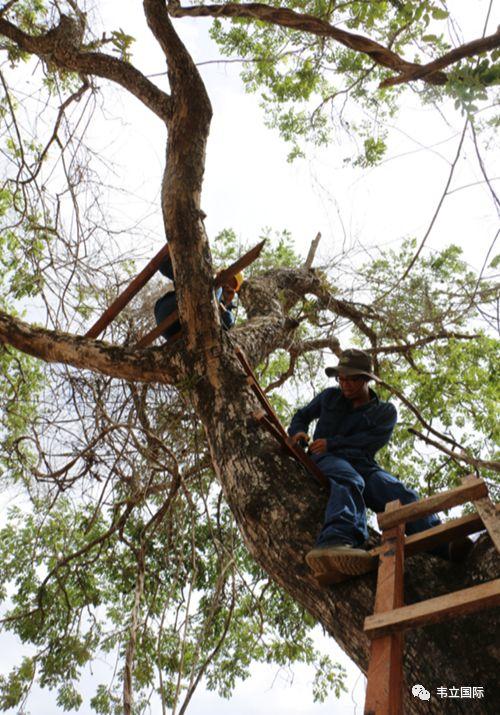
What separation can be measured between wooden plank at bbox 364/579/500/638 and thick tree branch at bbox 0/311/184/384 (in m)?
1.87

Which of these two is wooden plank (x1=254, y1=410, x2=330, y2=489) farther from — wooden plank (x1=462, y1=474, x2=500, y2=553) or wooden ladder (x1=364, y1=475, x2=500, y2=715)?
wooden plank (x1=462, y1=474, x2=500, y2=553)

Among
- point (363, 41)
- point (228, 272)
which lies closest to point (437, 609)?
point (228, 272)

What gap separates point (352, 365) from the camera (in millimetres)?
3295

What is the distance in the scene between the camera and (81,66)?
4.50 metres

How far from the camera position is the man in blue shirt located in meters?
2.07

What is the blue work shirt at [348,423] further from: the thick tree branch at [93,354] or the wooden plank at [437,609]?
the wooden plank at [437,609]

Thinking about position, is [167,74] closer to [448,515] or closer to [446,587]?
[446,587]

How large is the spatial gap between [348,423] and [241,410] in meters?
0.64

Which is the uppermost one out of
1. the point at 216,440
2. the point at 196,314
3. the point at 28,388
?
the point at 28,388

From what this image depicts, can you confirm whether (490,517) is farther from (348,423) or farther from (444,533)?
(348,423)

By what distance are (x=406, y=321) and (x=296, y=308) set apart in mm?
1447

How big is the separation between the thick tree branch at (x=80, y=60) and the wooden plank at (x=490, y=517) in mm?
3224

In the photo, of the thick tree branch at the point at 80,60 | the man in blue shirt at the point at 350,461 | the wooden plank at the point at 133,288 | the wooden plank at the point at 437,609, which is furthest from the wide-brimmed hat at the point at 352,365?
the thick tree branch at the point at 80,60

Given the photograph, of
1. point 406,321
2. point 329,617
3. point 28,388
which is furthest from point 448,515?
point 28,388
